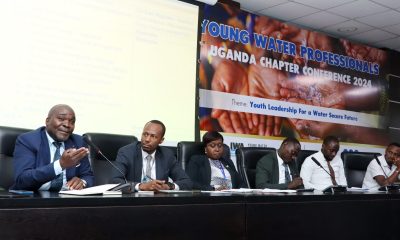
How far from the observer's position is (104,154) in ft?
8.98

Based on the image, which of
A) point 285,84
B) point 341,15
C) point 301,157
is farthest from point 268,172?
point 341,15

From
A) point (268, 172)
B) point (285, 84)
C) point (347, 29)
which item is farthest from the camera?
point (347, 29)

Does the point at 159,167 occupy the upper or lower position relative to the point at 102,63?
lower

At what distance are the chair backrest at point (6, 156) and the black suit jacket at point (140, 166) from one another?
0.55 meters

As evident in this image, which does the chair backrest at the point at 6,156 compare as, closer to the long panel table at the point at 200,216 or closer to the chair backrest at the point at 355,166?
the long panel table at the point at 200,216

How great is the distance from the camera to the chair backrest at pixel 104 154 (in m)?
2.70

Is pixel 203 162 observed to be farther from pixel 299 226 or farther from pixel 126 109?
pixel 299 226

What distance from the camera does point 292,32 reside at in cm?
518

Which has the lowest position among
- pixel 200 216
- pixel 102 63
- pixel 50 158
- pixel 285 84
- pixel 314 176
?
pixel 200 216

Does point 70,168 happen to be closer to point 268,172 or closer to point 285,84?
point 268,172

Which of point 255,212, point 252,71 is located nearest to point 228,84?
point 252,71

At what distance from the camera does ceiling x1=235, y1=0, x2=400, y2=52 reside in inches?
179

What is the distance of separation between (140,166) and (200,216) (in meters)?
1.17

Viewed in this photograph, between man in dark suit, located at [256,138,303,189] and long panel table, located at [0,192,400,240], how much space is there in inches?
33.6
